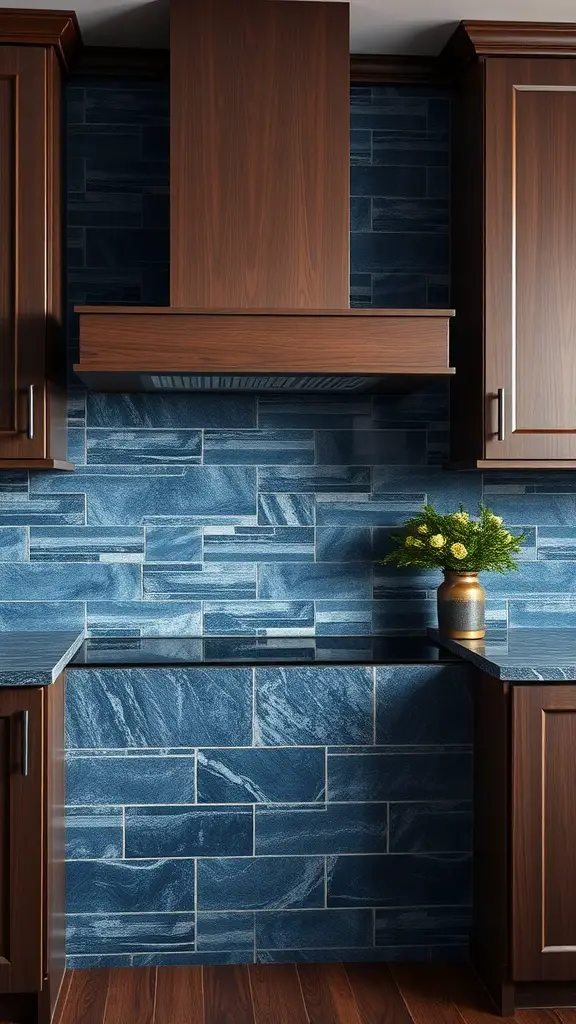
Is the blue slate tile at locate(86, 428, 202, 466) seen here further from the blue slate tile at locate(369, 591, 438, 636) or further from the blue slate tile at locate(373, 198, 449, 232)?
the blue slate tile at locate(373, 198, 449, 232)

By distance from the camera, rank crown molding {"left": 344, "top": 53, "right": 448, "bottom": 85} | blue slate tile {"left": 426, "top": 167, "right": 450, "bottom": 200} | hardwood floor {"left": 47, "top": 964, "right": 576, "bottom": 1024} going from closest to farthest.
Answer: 1. hardwood floor {"left": 47, "top": 964, "right": 576, "bottom": 1024}
2. crown molding {"left": 344, "top": 53, "right": 448, "bottom": 85}
3. blue slate tile {"left": 426, "top": 167, "right": 450, "bottom": 200}

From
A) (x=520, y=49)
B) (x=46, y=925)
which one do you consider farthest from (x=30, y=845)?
(x=520, y=49)

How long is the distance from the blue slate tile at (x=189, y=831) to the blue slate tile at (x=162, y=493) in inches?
32.8

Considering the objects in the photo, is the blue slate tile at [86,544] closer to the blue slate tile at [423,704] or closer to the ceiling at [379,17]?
the blue slate tile at [423,704]

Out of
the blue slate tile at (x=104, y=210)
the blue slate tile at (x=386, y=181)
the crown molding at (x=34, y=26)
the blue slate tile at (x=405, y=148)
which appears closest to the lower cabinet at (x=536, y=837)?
the blue slate tile at (x=386, y=181)

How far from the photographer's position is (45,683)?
7.03ft

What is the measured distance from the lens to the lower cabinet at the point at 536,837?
228 cm

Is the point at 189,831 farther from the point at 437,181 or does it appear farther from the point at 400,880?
the point at 437,181

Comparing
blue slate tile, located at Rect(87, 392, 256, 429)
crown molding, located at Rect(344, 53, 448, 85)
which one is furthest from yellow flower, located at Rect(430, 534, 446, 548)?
crown molding, located at Rect(344, 53, 448, 85)

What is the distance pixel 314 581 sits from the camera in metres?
2.96

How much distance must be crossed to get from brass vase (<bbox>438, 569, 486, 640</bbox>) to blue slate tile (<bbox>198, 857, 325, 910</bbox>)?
0.72 metres

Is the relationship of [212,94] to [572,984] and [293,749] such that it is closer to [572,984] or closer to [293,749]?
[293,749]

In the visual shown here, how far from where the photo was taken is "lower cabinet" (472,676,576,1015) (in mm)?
2277

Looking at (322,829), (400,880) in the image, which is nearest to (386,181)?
(322,829)
